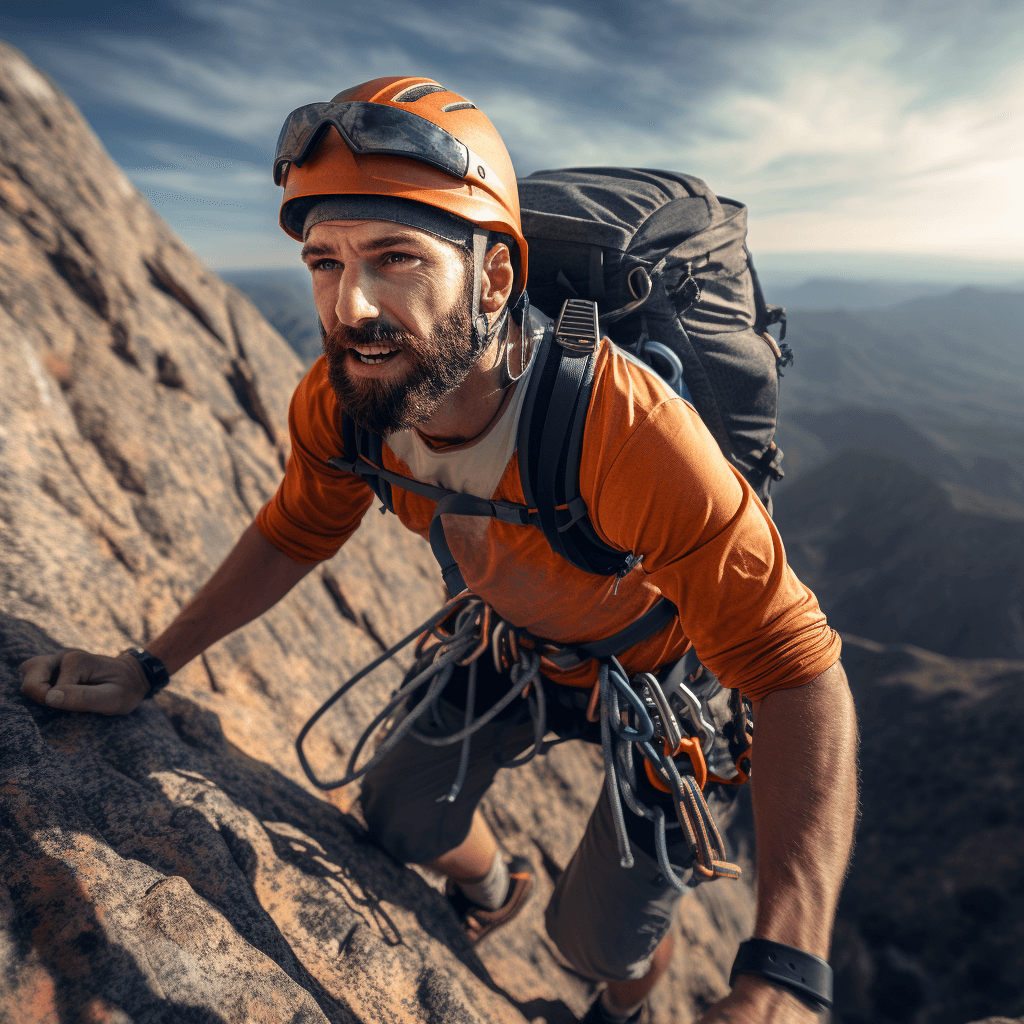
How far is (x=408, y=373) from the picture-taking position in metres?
2.20

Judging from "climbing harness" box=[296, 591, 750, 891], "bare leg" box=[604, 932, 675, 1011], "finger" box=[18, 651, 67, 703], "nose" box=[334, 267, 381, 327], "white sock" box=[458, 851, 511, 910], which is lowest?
"bare leg" box=[604, 932, 675, 1011]

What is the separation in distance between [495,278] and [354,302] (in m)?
0.65

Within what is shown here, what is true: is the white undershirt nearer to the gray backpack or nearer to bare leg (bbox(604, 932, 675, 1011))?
the gray backpack

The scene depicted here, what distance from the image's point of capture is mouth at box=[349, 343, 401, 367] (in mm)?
2174

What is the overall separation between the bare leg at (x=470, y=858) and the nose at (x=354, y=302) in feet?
10.4

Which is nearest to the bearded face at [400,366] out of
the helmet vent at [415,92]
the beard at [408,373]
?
the beard at [408,373]

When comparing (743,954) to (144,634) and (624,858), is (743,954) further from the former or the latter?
(144,634)

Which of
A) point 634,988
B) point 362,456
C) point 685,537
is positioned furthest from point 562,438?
point 634,988

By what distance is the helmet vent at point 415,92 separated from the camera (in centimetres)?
228

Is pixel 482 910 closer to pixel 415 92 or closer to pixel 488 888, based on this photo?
pixel 488 888

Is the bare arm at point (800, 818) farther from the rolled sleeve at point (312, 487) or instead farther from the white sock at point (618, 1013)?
the white sock at point (618, 1013)

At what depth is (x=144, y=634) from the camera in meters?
3.77

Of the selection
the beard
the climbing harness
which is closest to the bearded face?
the beard

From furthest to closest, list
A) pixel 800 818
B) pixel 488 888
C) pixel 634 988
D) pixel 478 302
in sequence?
1. pixel 634 988
2. pixel 488 888
3. pixel 478 302
4. pixel 800 818
